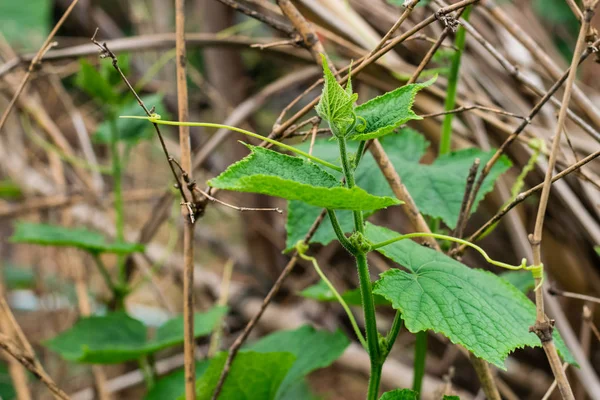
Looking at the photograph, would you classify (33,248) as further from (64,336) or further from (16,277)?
(64,336)

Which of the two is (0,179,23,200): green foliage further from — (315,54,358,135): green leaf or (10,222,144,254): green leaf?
(315,54,358,135): green leaf

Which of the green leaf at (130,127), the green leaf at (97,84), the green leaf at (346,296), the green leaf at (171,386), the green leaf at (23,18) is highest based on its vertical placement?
the green leaf at (23,18)

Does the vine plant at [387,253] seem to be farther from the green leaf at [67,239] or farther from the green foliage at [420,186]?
the green leaf at [67,239]

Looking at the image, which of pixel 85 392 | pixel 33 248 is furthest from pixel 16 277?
pixel 85 392

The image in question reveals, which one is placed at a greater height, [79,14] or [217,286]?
[79,14]

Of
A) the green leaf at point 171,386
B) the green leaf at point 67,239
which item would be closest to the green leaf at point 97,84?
the green leaf at point 67,239

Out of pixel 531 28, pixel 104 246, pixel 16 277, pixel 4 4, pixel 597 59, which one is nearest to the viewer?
pixel 597 59
